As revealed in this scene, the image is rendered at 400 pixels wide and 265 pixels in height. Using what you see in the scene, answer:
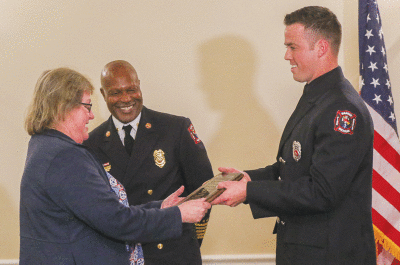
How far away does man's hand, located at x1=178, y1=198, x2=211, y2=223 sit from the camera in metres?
1.63

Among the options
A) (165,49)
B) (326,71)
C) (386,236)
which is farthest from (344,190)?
(165,49)

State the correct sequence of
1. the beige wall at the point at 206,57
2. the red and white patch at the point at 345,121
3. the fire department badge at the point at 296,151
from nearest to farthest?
the red and white patch at the point at 345,121, the fire department badge at the point at 296,151, the beige wall at the point at 206,57

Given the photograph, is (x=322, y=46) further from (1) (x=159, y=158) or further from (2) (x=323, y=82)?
(1) (x=159, y=158)

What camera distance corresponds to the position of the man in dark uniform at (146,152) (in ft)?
7.24

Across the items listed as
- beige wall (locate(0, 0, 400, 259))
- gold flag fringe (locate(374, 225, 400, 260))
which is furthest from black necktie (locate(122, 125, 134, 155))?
gold flag fringe (locate(374, 225, 400, 260))

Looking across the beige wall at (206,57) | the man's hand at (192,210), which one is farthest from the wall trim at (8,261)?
the man's hand at (192,210)

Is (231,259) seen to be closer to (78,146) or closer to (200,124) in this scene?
(200,124)

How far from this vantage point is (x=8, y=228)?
321 cm

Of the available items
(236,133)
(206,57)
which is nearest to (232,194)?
(236,133)

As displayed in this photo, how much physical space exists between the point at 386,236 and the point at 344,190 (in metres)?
1.39

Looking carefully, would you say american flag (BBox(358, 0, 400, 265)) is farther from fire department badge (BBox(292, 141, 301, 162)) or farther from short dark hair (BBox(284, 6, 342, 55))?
fire department badge (BBox(292, 141, 301, 162))

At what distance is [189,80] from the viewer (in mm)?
3096

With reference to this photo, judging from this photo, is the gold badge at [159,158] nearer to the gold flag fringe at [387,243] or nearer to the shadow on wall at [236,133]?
the shadow on wall at [236,133]

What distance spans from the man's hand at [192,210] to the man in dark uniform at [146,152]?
1.88 ft
